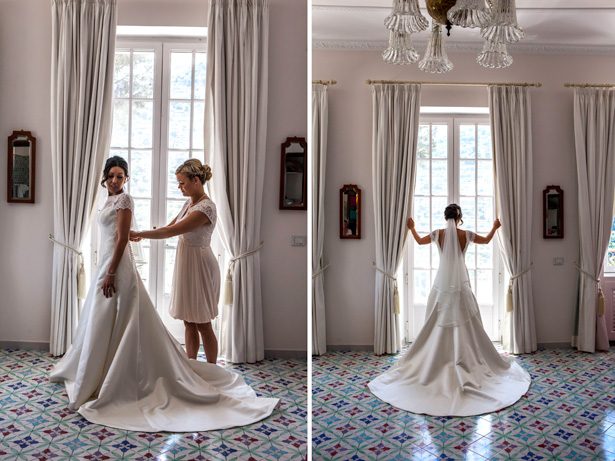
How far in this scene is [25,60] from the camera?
1.43m

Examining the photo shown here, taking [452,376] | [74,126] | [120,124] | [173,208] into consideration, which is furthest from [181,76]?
[452,376]

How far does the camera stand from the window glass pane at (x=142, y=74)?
5.20ft

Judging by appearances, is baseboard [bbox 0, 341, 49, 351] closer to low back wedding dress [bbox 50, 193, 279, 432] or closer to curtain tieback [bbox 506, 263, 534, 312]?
low back wedding dress [bbox 50, 193, 279, 432]

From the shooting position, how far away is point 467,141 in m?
1.03

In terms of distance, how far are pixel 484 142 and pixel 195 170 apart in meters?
1.08

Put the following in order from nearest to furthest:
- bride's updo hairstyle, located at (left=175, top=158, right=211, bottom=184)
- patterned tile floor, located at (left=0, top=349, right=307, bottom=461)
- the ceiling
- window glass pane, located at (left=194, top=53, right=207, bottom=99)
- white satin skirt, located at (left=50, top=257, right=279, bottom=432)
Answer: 1. the ceiling
2. patterned tile floor, located at (left=0, top=349, right=307, bottom=461)
3. white satin skirt, located at (left=50, top=257, right=279, bottom=432)
4. bride's updo hairstyle, located at (left=175, top=158, right=211, bottom=184)
5. window glass pane, located at (left=194, top=53, right=207, bottom=99)

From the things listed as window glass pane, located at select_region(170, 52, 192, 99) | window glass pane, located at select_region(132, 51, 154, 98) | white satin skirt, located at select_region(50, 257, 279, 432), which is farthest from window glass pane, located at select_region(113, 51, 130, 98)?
white satin skirt, located at select_region(50, 257, 279, 432)

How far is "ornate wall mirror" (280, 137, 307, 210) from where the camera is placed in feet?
6.06

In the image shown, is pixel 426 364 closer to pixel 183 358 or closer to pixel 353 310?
pixel 353 310

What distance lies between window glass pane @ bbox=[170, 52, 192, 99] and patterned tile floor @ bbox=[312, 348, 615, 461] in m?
1.20

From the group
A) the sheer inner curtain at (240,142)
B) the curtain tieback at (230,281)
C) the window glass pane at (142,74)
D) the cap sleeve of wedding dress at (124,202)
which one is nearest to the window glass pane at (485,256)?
the sheer inner curtain at (240,142)

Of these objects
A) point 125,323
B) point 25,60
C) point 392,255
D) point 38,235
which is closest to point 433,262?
point 392,255

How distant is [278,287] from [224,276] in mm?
275

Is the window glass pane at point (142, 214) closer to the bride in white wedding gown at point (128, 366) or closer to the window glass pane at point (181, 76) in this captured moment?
the bride in white wedding gown at point (128, 366)
